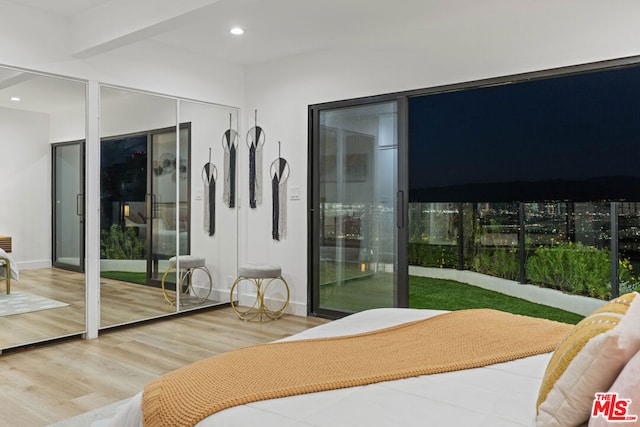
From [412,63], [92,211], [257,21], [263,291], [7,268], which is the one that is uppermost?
[257,21]

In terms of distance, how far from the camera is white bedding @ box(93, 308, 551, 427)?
1.37 m

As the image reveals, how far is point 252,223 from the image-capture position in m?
5.58

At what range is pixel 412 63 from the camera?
4422mm

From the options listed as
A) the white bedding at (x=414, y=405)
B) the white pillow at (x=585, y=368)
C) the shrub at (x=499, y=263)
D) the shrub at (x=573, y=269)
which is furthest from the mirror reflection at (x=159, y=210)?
the white pillow at (x=585, y=368)

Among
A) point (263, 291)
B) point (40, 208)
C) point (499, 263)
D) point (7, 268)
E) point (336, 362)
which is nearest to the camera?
point (336, 362)

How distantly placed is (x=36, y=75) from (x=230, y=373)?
11.4 ft

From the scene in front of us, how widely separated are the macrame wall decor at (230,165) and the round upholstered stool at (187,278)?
0.76m

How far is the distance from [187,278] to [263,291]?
836 mm

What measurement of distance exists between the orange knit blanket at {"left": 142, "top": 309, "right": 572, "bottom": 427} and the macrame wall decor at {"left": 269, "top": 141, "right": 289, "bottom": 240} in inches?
122

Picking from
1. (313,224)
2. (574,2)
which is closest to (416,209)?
(313,224)

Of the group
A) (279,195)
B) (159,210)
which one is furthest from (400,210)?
(159,210)

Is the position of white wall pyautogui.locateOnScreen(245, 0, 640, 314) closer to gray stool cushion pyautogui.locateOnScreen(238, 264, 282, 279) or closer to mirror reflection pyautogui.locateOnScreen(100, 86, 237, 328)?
gray stool cushion pyautogui.locateOnScreen(238, 264, 282, 279)

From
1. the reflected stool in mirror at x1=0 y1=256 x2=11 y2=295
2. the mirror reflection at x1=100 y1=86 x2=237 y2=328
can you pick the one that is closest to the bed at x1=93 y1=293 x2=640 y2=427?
the reflected stool in mirror at x1=0 y1=256 x2=11 y2=295

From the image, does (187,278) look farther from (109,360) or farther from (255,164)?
(109,360)
